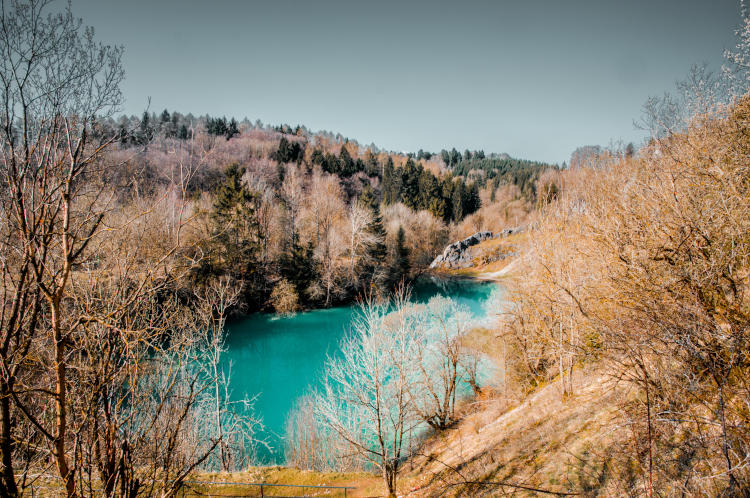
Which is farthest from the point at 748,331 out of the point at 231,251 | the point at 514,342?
the point at 231,251

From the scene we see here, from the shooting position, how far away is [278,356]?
24219mm

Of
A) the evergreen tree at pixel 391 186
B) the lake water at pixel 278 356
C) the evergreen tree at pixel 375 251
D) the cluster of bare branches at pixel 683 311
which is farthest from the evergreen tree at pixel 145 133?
the evergreen tree at pixel 391 186

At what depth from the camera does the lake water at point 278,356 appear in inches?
698

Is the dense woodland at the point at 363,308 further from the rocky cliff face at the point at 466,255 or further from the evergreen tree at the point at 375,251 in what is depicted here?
the rocky cliff face at the point at 466,255

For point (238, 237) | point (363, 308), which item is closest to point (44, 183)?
point (363, 308)

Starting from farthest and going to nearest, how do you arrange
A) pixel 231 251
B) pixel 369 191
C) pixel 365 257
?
pixel 369 191
pixel 365 257
pixel 231 251

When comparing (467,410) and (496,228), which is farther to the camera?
(496,228)

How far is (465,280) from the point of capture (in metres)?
49.3

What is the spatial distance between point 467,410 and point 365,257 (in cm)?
2286

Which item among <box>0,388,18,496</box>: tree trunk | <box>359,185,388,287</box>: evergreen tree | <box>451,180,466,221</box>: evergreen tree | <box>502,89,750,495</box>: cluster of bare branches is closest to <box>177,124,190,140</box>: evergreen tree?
<box>0,388,18,496</box>: tree trunk

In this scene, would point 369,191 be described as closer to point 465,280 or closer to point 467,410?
point 465,280

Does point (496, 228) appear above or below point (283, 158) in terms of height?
below

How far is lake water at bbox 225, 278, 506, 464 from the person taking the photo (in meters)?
17.7

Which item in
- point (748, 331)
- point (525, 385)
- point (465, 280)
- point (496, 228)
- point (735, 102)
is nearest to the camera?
point (748, 331)
